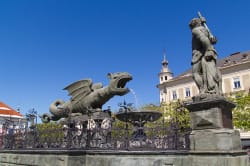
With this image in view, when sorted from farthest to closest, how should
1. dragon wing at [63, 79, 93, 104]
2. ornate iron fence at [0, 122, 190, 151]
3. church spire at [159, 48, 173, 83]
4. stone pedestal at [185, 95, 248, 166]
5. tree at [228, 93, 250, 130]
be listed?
church spire at [159, 48, 173, 83], tree at [228, 93, 250, 130], dragon wing at [63, 79, 93, 104], ornate iron fence at [0, 122, 190, 151], stone pedestal at [185, 95, 248, 166]

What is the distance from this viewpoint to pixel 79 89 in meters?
10.9

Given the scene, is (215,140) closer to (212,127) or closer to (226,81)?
(212,127)

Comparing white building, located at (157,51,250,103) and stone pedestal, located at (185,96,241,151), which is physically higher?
white building, located at (157,51,250,103)

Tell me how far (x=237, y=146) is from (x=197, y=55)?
2439 millimetres

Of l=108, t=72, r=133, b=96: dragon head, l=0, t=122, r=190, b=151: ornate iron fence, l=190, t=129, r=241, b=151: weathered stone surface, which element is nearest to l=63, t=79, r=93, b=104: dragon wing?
l=108, t=72, r=133, b=96: dragon head

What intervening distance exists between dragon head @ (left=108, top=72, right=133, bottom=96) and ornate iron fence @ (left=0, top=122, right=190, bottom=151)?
139 centimetres

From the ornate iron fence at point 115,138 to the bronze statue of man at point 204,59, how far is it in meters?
1.36

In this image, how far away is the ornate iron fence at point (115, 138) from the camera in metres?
6.76

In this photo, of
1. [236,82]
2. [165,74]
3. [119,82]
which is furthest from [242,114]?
[165,74]

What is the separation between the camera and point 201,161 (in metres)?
5.58

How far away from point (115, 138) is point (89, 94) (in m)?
3.51

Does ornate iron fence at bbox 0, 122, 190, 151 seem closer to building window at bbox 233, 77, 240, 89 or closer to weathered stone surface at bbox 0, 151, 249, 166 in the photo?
weathered stone surface at bbox 0, 151, 249, 166

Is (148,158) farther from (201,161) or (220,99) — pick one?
(220,99)

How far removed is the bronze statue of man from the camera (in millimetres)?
6207
